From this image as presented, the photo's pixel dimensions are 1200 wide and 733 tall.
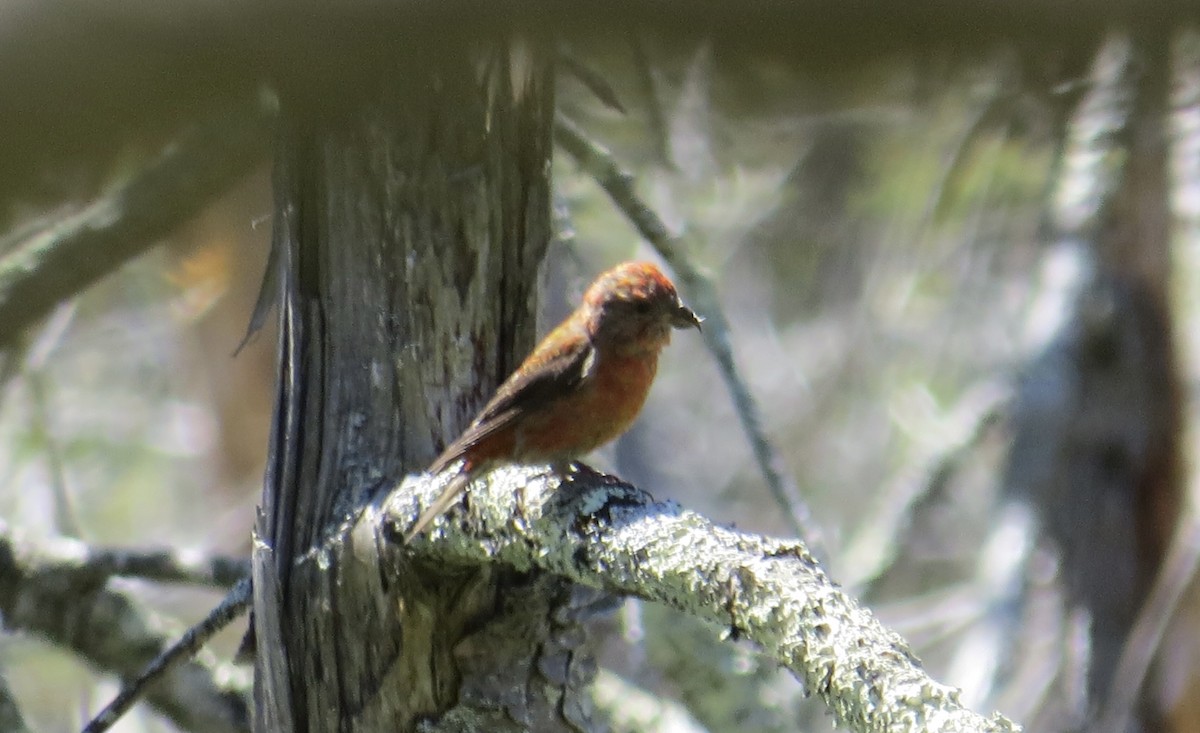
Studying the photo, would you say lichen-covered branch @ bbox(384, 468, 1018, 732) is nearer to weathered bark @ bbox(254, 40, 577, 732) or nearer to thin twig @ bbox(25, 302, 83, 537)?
weathered bark @ bbox(254, 40, 577, 732)

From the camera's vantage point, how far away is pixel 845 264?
867cm

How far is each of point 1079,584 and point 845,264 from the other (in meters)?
3.59

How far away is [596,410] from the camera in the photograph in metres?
3.49

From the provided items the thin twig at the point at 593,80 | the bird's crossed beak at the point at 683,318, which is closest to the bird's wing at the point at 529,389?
the bird's crossed beak at the point at 683,318

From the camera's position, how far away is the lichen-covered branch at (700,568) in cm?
160

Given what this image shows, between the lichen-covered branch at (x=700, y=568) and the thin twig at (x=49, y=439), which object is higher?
the thin twig at (x=49, y=439)

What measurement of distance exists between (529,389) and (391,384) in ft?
1.25

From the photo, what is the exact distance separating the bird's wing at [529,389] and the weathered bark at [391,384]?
0.25 feet

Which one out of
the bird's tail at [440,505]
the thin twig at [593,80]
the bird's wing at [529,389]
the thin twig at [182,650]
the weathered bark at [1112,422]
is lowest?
the thin twig at [182,650]

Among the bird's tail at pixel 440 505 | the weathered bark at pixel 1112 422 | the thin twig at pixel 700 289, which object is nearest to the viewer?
the bird's tail at pixel 440 505

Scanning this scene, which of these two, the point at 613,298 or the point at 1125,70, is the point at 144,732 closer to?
the point at 613,298

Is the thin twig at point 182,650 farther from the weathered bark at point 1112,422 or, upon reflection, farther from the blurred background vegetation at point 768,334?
the weathered bark at point 1112,422

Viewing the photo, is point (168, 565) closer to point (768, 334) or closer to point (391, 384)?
point (391, 384)

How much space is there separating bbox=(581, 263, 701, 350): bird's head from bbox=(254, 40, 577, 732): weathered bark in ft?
2.41
